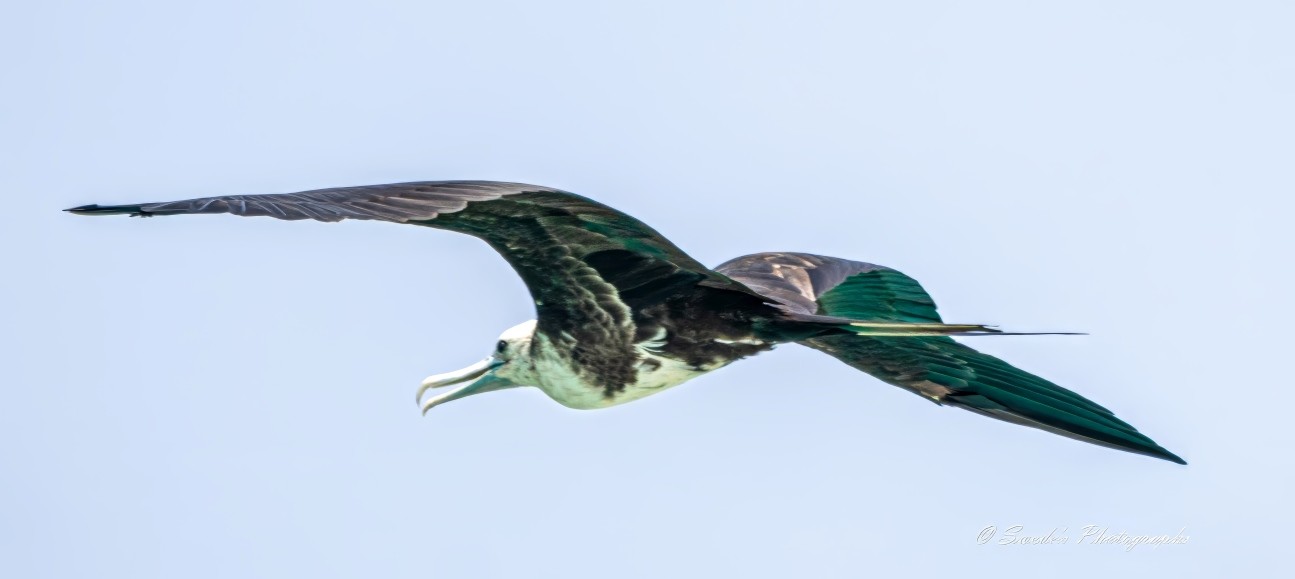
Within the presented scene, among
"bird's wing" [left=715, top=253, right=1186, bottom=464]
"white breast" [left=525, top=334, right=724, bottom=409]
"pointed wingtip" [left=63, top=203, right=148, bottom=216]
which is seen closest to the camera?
"pointed wingtip" [left=63, top=203, right=148, bottom=216]

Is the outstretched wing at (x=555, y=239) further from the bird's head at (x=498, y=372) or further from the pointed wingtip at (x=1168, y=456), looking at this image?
the pointed wingtip at (x=1168, y=456)

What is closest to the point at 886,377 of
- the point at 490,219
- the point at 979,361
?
the point at 979,361

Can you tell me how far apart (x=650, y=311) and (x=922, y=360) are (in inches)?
78.3

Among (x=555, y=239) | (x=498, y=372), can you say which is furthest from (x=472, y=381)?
(x=555, y=239)

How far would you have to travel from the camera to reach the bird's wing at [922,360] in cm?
1062

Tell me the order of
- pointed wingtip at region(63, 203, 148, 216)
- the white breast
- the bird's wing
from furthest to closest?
the bird's wing, the white breast, pointed wingtip at region(63, 203, 148, 216)

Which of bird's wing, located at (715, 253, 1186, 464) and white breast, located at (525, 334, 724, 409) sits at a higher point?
bird's wing, located at (715, 253, 1186, 464)

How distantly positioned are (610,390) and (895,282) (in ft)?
6.38

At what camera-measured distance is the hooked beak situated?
10.7 meters

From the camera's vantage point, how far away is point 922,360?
10844 millimetres

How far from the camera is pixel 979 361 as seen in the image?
1088 cm

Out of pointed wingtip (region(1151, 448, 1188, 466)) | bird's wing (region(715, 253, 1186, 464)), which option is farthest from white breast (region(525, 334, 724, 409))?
pointed wingtip (region(1151, 448, 1188, 466))

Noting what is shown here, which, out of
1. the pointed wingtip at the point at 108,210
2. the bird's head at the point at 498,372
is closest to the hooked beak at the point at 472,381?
the bird's head at the point at 498,372

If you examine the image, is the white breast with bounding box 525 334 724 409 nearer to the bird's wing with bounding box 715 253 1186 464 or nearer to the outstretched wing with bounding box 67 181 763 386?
the outstretched wing with bounding box 67 181 763 386
